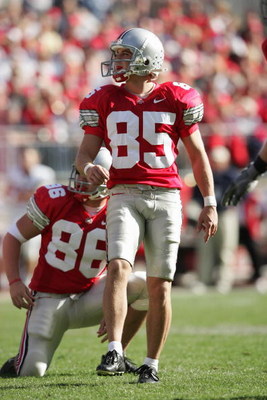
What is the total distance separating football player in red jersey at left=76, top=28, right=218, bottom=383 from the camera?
3971 millimetres

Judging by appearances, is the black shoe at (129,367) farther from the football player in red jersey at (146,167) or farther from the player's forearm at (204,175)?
the player's forearm at (204,175)

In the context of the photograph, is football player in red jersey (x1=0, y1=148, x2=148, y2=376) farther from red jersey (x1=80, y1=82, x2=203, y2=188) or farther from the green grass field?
red jersey (x1=80, y1=82, x2=203, y2=188)

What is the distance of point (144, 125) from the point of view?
157 inches

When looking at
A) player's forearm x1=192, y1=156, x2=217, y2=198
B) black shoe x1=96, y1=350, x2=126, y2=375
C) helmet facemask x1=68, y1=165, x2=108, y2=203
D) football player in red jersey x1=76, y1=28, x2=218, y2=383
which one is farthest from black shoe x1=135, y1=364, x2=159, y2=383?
helmet facemask x1=68, y1=165, x2=108, y2=203

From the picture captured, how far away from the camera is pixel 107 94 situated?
13.4 feet

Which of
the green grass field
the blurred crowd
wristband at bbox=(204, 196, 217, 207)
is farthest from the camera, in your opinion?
the blurred crowd

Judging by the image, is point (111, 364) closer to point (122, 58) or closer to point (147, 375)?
point (147, 375)

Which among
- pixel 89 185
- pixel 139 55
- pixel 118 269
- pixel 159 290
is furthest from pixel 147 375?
pixel 139 55

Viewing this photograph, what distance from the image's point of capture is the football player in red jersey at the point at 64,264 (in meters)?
4.48

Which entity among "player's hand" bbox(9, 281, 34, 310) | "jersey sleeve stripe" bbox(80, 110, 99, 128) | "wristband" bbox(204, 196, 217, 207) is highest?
"jersey sleeve stripe" bbox(80, 110, 99, 128)

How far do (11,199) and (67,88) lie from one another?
7.54ft

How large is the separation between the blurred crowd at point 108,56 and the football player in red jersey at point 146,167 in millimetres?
6000

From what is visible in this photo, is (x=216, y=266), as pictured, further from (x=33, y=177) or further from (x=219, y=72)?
(x=219, y=72)

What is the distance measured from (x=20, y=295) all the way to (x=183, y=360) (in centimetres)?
114
